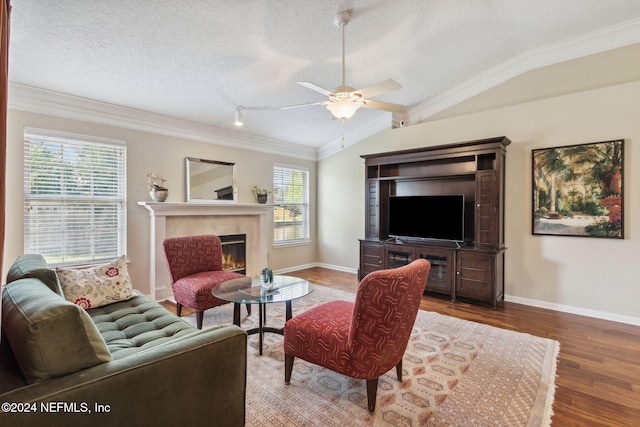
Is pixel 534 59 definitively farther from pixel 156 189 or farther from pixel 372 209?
pixel 156 189

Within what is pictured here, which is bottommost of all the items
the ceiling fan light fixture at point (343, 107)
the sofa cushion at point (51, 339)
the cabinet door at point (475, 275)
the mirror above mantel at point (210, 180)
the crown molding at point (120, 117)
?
the cabinet door at point (475, 275)

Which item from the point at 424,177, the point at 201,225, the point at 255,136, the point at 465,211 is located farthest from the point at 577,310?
the point at 255,136

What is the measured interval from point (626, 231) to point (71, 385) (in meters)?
4.88

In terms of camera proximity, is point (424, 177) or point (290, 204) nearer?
point (424, 177)

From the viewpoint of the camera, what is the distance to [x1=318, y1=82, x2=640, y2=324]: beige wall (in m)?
3.37

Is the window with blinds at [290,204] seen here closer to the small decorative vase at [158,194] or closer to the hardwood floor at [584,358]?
the small decorative vase at [158,194]

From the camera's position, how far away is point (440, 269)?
4.30 m

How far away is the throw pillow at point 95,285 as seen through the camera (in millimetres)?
2342

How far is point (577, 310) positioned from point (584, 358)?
1356 mm

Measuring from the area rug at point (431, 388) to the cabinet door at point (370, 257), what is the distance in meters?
1.96

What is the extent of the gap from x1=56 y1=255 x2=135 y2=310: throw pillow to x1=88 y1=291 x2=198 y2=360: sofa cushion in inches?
2.5

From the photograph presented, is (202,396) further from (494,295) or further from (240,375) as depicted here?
(494,295)

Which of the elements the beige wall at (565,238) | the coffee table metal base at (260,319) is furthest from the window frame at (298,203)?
the coffee table metal base at (260,319)

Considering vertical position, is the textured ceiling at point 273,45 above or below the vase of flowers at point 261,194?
above
